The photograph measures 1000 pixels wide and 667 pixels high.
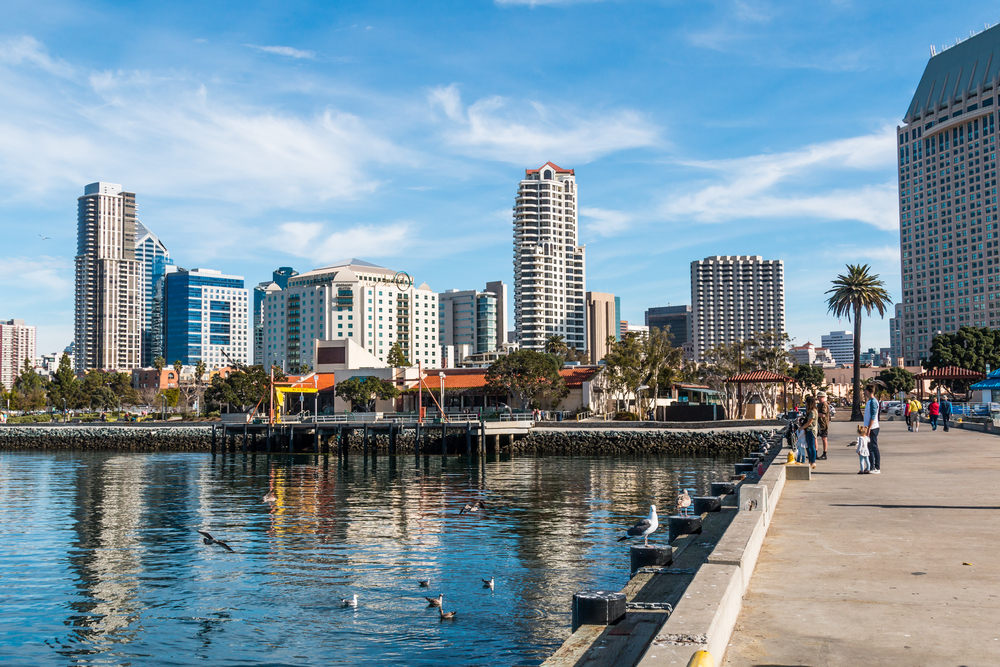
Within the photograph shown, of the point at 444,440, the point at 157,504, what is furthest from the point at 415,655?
the point at 444,440

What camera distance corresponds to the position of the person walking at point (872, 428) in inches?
874

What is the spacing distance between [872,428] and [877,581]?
44.9 ft

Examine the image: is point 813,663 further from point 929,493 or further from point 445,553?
point 445,553

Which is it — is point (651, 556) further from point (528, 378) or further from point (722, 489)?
point (528, 378)

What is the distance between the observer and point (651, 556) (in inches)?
454

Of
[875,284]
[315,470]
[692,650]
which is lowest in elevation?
[315,470]

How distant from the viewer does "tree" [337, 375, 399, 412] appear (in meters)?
100

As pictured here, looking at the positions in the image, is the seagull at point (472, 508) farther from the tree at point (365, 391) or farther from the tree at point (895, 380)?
the tree at point (895, 380)

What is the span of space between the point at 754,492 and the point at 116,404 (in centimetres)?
16436

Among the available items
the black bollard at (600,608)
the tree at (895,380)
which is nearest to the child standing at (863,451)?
the black bollard at (600,608)

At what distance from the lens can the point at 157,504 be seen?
125ft

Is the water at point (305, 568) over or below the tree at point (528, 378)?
below

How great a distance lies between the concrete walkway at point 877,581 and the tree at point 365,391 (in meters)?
83.7

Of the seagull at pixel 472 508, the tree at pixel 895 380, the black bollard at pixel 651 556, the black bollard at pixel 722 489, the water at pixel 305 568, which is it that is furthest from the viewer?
the tree at pixel 895 380
